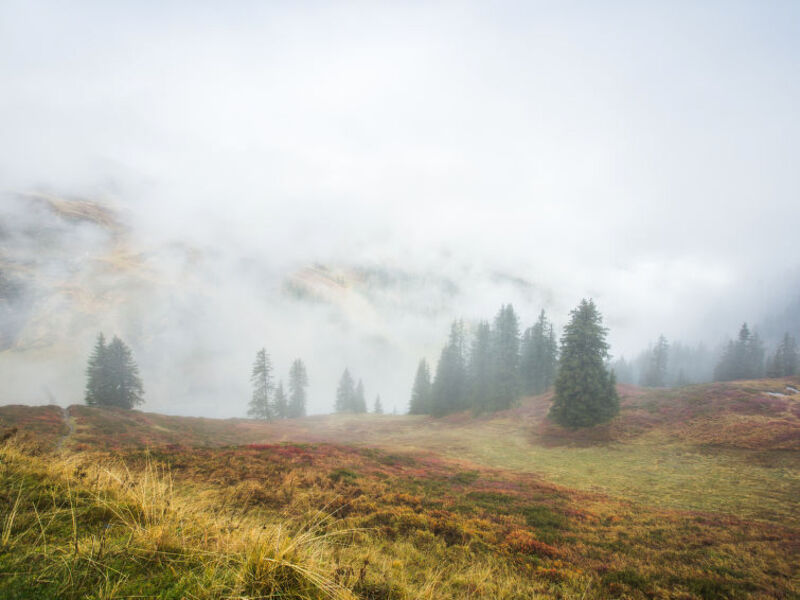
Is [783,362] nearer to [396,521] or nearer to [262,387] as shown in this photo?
[396,521]

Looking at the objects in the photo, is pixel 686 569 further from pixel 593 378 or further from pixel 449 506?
pixel 593 378

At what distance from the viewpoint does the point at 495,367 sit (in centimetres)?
4512

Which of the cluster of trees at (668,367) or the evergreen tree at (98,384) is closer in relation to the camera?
the evergreen tree at (98,384)

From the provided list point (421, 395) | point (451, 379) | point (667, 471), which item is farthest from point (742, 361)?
point (667, 471)

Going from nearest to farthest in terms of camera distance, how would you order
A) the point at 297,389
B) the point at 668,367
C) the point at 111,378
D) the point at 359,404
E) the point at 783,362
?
the point at 111,378
the point at 783,362
the point at 297,389
the point at 359,404
the point at 668,367

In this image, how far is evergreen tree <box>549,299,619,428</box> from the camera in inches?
1121

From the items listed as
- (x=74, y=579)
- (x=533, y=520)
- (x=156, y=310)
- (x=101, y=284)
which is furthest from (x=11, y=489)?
(x=101, y=284)

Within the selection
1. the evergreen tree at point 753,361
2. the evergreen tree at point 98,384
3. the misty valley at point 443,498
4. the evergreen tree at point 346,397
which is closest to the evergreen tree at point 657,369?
the evergreen tree at point 753,361

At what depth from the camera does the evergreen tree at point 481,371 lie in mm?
44688

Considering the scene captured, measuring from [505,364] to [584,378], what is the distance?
15.7m

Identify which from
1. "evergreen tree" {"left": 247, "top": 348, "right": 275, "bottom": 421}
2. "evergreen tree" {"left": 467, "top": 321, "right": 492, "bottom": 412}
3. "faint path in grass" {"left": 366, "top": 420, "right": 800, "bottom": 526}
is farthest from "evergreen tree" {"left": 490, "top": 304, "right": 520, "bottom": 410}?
"evergreen tree" {"left": 247, "top": 348, "right": 275, "bottom": 421}

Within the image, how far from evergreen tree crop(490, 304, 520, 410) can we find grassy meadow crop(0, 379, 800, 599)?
64.5ft

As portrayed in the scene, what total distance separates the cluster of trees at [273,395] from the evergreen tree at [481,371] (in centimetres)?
3158

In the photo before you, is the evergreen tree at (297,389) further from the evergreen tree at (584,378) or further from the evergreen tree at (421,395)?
the evergreen tree at (584,378)
